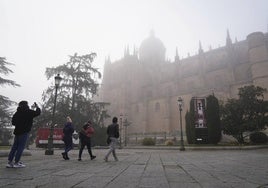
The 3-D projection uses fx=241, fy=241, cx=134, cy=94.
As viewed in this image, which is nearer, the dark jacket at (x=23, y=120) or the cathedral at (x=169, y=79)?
the dark jacket at (x=23, y=120)

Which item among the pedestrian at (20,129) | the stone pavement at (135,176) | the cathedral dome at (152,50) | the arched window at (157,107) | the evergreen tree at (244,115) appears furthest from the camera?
the cathedral dome at (152,50)

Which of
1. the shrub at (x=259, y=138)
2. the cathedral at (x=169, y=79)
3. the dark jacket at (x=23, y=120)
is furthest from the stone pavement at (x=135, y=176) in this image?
the cathedral at (x=169, y=79)

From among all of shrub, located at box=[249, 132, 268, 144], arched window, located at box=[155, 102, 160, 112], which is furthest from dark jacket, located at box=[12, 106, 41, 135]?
arched window, located at box=[155, 102, 160, 112]

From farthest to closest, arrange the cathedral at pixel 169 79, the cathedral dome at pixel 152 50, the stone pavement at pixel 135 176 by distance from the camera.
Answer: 1. the cathedral dome at pixel 152 50
2. the cathedral at pixel 169 79
3. the stone pavement at pixel 135 176

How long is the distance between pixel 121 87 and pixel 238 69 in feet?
97.5

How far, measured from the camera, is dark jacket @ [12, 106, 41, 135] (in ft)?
21.2

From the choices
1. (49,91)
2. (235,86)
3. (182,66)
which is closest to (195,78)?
(182,66)

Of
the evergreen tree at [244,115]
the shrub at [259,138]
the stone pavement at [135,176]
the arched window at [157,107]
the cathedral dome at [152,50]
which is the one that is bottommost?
the stone pavement at [135,176]

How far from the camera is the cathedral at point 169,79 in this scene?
142ft

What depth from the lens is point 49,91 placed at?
1231 inches

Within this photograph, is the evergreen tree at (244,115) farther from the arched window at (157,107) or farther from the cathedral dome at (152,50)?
the cathedral dome at (152,50)

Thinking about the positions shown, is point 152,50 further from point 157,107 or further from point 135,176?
point 135,176

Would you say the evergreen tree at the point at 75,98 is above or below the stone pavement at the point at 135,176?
above

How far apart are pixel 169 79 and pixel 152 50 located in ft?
60.1
